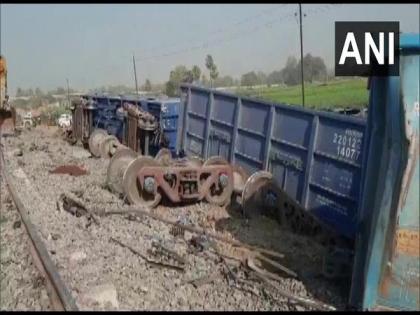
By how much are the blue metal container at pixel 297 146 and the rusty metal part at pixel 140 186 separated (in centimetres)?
182

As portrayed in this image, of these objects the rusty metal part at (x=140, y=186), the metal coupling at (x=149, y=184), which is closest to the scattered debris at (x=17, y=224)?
the rusty metal part at (x=140, y=186)

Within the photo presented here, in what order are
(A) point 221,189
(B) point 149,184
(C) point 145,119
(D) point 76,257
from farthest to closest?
(C) point 145,119, (A) point 221,189, (B) point 149,184, (D) point 76,257

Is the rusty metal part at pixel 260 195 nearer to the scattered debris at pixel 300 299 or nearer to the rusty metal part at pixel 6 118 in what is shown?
the scattered debris at pixel 300 299

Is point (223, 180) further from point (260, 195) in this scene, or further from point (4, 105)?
point (4, 105)

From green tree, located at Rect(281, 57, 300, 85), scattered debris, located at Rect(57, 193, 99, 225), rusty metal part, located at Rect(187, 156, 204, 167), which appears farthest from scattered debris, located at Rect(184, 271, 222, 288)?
green tree, located at Rect(281, 57, 300, 85)

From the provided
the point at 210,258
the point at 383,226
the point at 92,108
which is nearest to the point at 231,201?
the point at 210,258

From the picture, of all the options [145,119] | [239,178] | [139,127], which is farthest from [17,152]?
[239,178]

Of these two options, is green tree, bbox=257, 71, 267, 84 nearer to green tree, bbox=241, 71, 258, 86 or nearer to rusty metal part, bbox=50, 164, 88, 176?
green tree, bbox=241, 71, 258, 86

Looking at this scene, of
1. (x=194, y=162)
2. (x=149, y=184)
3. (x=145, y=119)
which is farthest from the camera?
(x=145, y=119)

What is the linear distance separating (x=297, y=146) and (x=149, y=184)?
249 centimetres

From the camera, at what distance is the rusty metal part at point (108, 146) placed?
16.4 m

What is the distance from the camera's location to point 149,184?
9109mm

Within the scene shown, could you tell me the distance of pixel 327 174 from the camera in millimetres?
7844

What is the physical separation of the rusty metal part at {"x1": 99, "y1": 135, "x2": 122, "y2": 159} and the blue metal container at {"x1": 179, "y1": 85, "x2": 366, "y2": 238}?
526 centimetres
